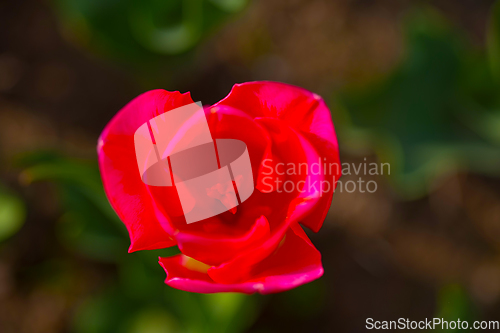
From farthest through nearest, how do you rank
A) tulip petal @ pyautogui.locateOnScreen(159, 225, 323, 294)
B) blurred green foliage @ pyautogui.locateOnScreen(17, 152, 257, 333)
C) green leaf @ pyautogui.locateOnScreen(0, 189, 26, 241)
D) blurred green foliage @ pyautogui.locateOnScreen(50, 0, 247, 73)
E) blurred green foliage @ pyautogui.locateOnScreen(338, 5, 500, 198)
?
green leaf @ pyautogui.locateOnScreen(0, 189, 26, 241) < blurred green foliage @ pyautogui.locateOnScreen(338, 5, 500, 198) < blurred green foliage @ pyautogui.locateOnScreen(50, 0, 247, 73) < blurred green foliage @ pyautogui.locateOnScreen(17, 152, 257, 333) < tulip petal @ pyautogui.locateOnScreen(159, 225, 323, 294)

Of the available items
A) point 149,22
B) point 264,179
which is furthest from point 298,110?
point 149,22

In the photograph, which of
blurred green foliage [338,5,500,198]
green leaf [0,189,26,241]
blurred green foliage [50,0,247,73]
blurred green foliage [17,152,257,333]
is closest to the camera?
blurred green foliage [17,152,257,333]

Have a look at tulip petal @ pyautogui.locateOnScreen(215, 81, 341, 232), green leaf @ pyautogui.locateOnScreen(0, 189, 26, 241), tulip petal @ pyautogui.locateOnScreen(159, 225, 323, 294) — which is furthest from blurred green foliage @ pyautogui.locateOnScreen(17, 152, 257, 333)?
tulip petal @ pyautogui.locateOnScreen(215, 81, 341, 232)

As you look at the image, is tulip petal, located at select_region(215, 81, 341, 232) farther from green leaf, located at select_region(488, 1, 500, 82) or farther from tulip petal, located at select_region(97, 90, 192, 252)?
green leaf, located at select_region(488, 1, 500, 82)

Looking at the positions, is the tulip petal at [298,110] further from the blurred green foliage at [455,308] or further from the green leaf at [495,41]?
the green leaf at [495,41]

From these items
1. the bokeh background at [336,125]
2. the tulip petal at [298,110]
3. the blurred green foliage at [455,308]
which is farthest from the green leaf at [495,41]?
the tulip petal at [298,110]

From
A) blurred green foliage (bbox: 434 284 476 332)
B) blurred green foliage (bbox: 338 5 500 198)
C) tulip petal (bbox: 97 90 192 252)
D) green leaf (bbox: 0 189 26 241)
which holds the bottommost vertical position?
blurred green foliage (bbox: 434 284 476 332)
